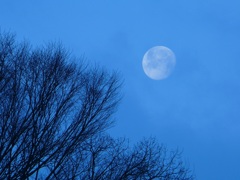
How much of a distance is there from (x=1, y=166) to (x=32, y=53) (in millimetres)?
3280

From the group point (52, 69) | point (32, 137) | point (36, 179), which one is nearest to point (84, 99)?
point (52, 69)

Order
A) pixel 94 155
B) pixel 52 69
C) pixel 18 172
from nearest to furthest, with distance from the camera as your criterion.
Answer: pixel 18 172, pixel 52 69, pixel 94 155

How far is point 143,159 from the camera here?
28.3 feet

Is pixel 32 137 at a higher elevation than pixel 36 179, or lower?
higher

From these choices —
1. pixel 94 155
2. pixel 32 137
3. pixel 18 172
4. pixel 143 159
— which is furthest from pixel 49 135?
pixel 143 159

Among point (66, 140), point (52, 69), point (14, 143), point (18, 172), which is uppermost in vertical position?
point (52, 69)

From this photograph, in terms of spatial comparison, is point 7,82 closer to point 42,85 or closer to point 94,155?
point 42,85

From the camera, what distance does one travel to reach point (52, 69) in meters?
8.01

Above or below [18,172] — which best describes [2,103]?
above

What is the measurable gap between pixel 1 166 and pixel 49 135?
4.44 feet

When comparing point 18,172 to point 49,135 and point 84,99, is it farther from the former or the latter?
point 84,99

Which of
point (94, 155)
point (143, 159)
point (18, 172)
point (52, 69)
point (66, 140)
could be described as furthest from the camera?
point (94, 155)

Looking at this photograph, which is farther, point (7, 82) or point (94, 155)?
point (94, 155)

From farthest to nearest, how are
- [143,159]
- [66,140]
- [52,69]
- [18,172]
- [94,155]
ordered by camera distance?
[94,155] < [143,159] < [52,69] < [66,140] < [18,172]
